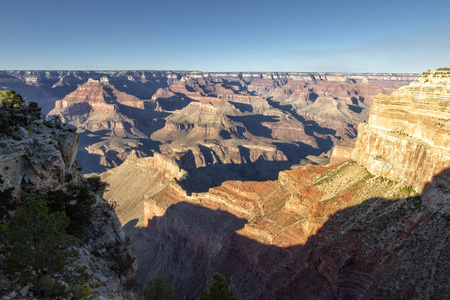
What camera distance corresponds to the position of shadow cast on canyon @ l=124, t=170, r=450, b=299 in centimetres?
2534

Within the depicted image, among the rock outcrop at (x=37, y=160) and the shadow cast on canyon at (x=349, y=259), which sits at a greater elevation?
the rock outcrop at (x=37, y=160)

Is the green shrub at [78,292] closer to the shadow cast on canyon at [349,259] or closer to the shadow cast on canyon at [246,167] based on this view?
the shadow cast on canyon at [349,259]

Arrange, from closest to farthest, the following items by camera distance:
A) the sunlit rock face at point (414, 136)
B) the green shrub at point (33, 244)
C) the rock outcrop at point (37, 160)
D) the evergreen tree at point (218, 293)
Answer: the green shrub at point (33, 244), the rock outcrop at point (37, 160), the evergreen tree at point (218, 293), the sunlit rock face at point (414, 136)

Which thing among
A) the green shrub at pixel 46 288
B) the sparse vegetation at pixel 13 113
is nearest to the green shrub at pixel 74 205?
the sparse vegetation at pixel 13 113

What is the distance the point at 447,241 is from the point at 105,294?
29.1 metres

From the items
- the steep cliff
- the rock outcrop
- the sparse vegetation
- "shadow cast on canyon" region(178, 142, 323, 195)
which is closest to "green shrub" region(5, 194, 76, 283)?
the steep cliff

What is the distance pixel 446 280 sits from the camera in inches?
905

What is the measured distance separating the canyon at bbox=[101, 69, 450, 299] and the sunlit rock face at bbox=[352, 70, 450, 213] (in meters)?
0.11

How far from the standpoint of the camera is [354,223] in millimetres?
32281

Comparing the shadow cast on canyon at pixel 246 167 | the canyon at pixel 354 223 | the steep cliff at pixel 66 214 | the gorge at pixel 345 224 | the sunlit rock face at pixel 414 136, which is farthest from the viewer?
the shadow cast on canyon at pixel 246 167

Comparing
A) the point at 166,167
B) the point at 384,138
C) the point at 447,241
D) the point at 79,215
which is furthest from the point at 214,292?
the point at 166,167

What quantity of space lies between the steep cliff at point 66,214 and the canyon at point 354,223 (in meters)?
18.8

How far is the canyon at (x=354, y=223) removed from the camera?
86.7 feet

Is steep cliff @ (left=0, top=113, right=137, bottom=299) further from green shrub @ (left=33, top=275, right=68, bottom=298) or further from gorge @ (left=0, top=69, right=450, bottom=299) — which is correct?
gorge @ (left=0, top=69, right=450, bottom=299)
